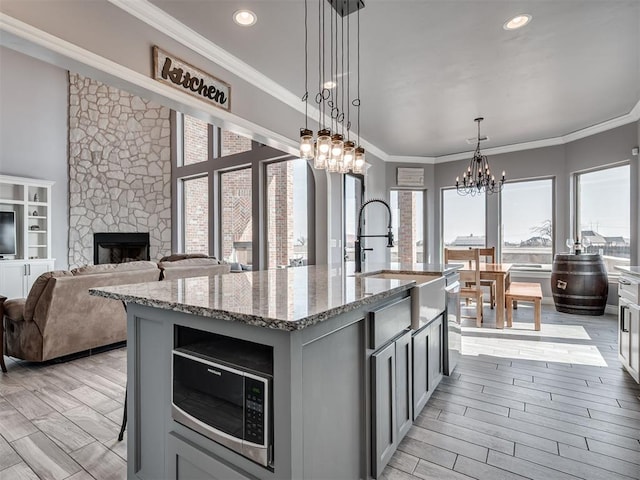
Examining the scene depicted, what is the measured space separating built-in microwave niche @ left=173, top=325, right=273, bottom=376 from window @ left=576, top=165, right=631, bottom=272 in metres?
5.66

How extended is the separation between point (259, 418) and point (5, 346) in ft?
11.4

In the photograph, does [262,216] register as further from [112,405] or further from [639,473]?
[639,473]

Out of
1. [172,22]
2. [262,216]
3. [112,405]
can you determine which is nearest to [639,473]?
[112,405]

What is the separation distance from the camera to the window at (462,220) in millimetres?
6516

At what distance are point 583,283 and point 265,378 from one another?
5462 millimetres

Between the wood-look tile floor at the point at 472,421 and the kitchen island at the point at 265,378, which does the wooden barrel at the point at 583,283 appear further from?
the kitchen island at the point at 265,378

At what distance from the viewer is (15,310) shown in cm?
306

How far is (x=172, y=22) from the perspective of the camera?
8.45 feet

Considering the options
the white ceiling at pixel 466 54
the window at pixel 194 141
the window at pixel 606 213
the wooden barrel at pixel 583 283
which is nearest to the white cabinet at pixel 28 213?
the window at pixel 194 141

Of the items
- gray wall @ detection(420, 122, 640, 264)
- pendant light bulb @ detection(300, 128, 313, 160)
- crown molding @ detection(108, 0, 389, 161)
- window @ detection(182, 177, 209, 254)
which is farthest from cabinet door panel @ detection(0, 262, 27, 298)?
gray wall @ detection(420, 122, 640, 264)

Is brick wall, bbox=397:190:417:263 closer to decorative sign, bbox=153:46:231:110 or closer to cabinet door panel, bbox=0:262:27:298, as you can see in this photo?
decorative sign, bbox=153:46:231:110

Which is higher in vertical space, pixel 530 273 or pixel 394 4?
pixel 394 4

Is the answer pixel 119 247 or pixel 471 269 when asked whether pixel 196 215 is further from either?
pixel 471 269

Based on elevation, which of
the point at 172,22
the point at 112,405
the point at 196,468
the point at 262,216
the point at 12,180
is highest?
the point at 172,22
